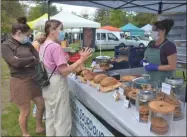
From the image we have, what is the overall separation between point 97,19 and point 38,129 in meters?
35.4

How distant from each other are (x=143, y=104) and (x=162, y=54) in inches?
44.0

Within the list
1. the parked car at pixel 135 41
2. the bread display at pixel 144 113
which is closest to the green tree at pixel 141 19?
the parked car at pixel 135 41

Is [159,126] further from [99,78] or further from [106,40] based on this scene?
[106,40]

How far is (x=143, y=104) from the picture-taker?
159 cm

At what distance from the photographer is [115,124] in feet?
5.50

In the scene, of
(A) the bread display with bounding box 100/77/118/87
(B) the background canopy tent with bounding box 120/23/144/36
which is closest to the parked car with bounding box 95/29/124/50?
(B) the background canopy tent with bounding box 120/23/144/36

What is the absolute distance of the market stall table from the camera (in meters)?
1.40

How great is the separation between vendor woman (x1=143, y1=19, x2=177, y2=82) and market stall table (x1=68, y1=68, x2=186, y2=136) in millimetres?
715

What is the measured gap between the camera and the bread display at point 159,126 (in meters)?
1.33

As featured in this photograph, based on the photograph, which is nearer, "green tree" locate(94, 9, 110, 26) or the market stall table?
the market stall table

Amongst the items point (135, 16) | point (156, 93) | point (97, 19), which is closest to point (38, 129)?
point (156, 93)

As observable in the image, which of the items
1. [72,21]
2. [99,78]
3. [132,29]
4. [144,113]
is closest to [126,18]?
[132,29]

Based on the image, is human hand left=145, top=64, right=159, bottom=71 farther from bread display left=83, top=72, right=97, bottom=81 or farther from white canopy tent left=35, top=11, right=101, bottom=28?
white canopy tent left=35, top=11, right=101, bottom=28

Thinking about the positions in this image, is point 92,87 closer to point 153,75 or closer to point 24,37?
point 153,75
